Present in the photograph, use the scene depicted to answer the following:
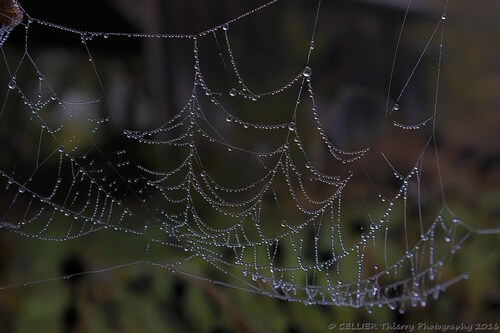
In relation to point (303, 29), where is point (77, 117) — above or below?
below

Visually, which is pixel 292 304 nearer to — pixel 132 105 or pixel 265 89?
pixel 265 89

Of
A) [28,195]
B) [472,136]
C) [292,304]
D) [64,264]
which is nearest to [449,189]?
[472,136]

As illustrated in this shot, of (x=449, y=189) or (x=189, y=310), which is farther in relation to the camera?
(x=449, y=189)

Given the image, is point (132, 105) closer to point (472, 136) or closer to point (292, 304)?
point (292, 304)

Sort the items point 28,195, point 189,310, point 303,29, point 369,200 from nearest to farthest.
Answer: point 189,310
point 369,200
point 303,29
point 28,195

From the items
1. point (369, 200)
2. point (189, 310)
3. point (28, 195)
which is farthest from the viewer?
point (28, 195)

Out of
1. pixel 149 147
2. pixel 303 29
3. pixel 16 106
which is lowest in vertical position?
pixel 149 147
